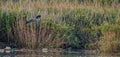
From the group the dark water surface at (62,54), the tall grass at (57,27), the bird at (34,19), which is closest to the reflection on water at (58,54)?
the dark water surface at (62,54)

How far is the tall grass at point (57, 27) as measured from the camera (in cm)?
1878

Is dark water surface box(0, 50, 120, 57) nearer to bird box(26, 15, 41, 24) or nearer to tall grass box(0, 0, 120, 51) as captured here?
tall grass box(0, 0, 120, 51)

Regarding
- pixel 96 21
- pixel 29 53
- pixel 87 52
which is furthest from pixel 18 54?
pixel 96 21

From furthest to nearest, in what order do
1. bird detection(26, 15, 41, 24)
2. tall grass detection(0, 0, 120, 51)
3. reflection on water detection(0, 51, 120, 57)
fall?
bird detection(26, 15, 41, 24), tall grass detection(0, 0, 120, 51), reflection on water detection(0, 51, 120, 57)

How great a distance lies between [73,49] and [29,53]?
2033mm

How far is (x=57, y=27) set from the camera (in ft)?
63.6

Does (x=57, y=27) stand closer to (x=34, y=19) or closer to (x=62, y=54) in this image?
(x=34, y=19)

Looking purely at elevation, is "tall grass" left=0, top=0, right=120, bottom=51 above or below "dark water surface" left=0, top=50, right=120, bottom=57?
above

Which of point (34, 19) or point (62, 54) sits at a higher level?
point (34, 19)

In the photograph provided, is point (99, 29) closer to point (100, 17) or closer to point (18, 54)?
point (100, 17)

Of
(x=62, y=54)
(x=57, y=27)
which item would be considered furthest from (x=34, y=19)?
(x=62, y=54)

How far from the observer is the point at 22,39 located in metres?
18.8

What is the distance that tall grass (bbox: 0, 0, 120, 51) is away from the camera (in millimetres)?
18781

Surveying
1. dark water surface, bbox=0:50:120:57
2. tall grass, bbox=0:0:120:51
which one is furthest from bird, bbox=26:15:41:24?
dark water surface, bbox=0:50:120:57
